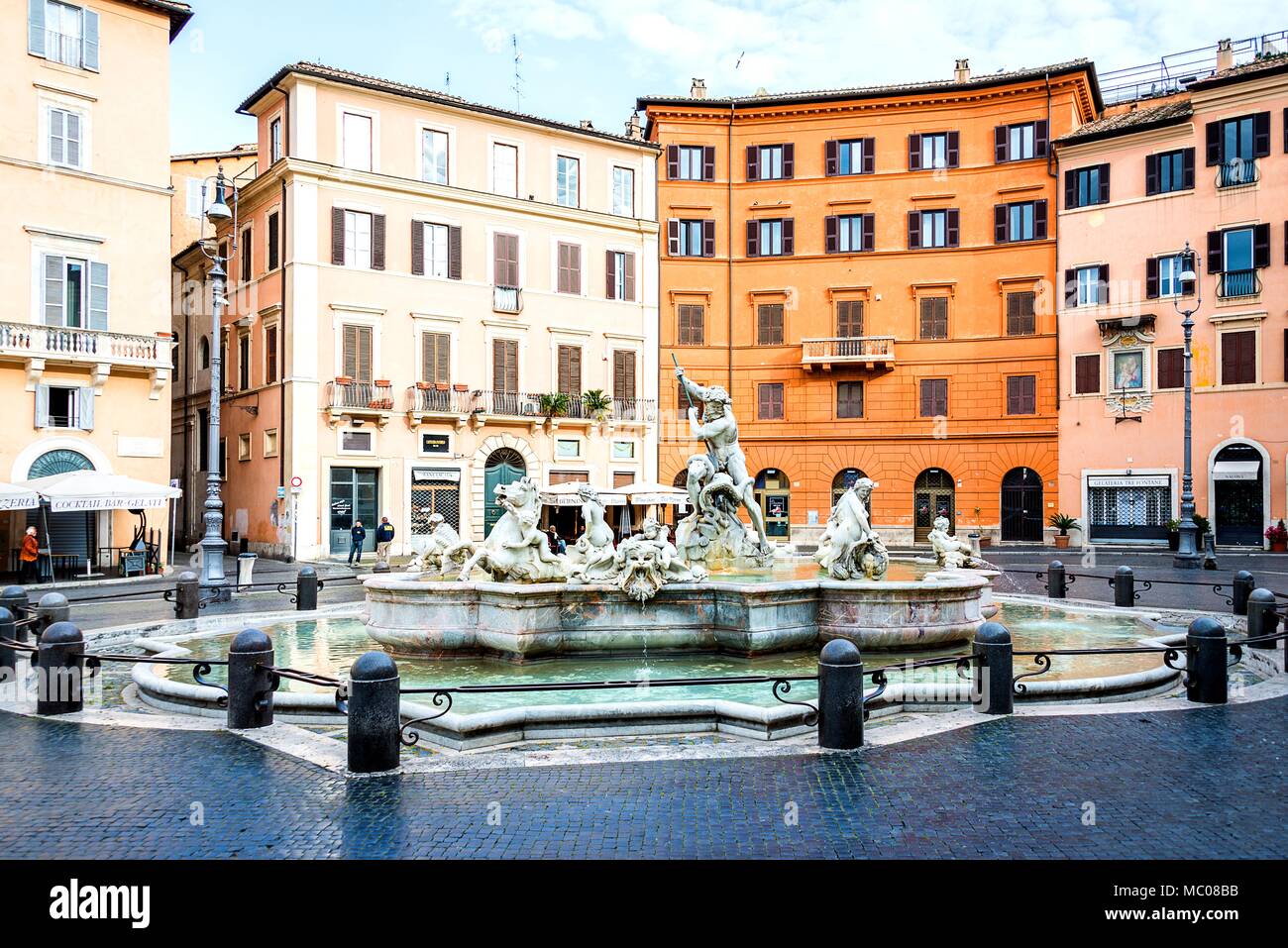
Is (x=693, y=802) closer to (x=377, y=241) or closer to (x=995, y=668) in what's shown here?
(x=995, y=668)

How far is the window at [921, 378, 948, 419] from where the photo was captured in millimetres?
39344

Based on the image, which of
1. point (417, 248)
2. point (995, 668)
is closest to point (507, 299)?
point (417, 248)

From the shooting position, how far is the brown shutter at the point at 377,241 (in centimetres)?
3403

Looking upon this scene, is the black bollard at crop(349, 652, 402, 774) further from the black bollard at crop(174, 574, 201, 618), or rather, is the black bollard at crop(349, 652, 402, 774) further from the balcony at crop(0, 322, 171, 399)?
the balcony at crop(0, 322, 171, 399)

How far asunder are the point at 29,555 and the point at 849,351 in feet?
93.7

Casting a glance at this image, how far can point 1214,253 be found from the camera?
3541 centimetres

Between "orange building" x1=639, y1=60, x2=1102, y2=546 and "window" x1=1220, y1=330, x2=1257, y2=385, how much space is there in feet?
18.6

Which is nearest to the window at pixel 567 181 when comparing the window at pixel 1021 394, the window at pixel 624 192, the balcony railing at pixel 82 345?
the window at pixel 624 192

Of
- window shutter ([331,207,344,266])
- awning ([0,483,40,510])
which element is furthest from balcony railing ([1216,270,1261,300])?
awning ([0,483,40,510])

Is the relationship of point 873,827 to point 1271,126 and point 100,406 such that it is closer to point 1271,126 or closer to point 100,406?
point 100,406

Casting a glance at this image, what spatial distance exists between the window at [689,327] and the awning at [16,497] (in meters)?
24.2

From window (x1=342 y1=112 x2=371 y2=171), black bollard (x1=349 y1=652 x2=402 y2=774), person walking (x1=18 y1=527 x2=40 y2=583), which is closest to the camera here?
black bollard (x1=349 y1=652 x2=402 y2=774)
